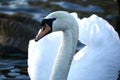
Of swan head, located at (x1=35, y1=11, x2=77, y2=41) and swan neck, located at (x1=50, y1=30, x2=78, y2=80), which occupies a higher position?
swan head, located at (x1=35, y1=11, x2=77, y2=41)

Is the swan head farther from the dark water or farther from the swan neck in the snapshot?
the dark water

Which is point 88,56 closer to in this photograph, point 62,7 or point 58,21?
point 58,21

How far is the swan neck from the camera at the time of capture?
617 cm

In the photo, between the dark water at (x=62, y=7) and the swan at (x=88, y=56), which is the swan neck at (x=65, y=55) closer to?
the swan at (x=88, y=56)

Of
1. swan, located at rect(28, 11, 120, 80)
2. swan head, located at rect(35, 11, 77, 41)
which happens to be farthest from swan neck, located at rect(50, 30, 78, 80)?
swan, located at rect(28, 11, 120, 80)

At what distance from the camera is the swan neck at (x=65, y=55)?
6.17 m

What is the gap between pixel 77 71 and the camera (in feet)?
24.4

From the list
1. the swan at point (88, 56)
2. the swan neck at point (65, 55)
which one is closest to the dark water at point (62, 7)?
the swan at point (88, 56)

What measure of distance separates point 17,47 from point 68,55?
400 cm

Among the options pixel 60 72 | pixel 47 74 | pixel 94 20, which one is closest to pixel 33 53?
pixel 47 74

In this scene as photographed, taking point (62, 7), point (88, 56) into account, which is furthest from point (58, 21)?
point (62, 7)

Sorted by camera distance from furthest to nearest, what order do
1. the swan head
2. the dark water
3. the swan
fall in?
the dark water
the swan
the swan head

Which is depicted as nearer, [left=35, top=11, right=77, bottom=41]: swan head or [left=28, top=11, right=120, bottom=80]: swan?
[left=35, top=11, right=77, bottom=41]: swan head

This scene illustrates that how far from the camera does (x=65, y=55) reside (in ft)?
20.4
